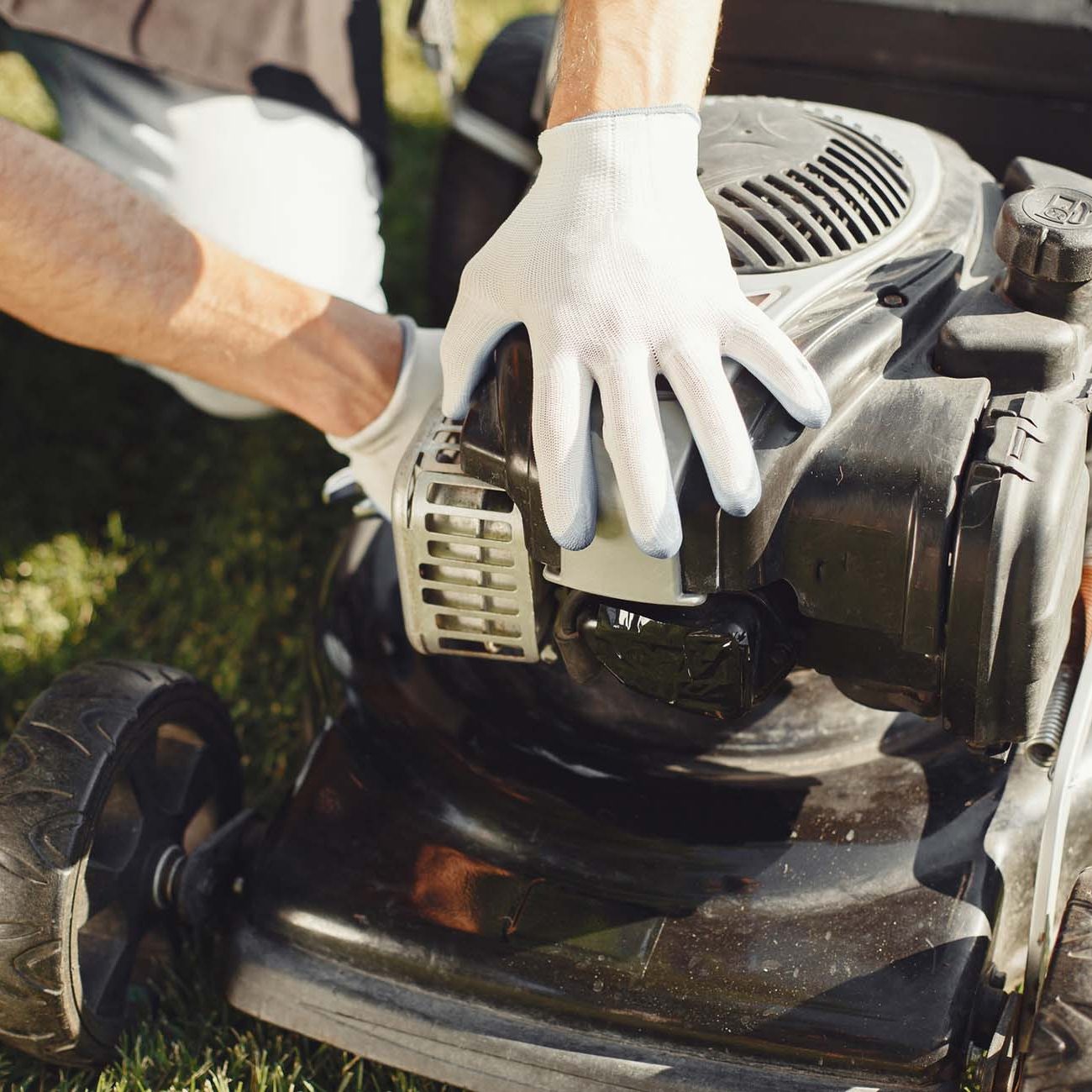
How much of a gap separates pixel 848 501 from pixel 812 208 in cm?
34

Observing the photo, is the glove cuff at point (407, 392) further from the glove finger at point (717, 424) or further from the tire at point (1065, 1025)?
the tire at point (1065, 1025)

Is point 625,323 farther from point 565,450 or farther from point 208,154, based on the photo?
point 208,154

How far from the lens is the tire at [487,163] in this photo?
80.4 inches

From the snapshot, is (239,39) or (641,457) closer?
(641,457)

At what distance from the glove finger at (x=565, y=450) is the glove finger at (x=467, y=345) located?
0.29 ft

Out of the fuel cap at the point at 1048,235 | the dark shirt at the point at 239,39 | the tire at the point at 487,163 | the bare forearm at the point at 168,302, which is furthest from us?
the tire at the point at 487,163

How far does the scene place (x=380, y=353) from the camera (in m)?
1.35

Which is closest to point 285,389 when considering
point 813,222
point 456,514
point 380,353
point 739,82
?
point 380,353

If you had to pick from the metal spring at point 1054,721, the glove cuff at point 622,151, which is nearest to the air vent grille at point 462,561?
the glove cuff at point 622,151

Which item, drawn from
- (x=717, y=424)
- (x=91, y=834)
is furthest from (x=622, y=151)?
(x=91, y=834)

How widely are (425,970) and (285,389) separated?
1.87 ft

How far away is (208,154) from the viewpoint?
1.85m

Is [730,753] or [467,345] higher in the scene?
[467,345]

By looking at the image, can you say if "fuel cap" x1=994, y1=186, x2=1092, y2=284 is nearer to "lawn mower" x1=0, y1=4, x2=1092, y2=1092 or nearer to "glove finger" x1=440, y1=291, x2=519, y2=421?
"lawn mower" x1=0, y1=4, x2=1092, y2=1092
